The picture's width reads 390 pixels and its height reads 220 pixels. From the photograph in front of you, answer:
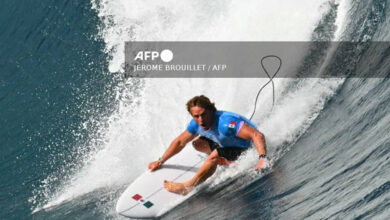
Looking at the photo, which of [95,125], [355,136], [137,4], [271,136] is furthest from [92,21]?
[355,136]

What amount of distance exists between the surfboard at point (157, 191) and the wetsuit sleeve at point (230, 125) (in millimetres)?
834

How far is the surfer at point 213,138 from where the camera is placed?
5480mm

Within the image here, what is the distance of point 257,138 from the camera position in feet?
18.3

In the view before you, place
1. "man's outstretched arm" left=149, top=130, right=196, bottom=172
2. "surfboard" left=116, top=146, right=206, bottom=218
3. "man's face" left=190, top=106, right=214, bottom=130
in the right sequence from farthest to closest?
"surfboard" left=116, top=146, right=206, bottom=218
"man's outstretched arm" left=149, top=130, right=196, bottom=172
"man's face" left=190, top=106, right=214, bottom=130

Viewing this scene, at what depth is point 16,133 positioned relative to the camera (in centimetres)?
925

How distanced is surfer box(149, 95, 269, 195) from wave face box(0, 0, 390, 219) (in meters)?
0.26

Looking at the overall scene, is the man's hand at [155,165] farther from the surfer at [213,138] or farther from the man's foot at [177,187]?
the man's foot at [177,187]

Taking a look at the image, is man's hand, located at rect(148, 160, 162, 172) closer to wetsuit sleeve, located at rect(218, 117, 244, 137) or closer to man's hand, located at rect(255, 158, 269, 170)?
wetsuit sleeve, located at rect(218, 117, 244, 137)

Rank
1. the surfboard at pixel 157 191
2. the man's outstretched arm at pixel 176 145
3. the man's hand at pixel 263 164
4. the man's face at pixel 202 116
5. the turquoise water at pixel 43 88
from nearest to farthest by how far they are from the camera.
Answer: the man's hand at pixel 263 164
the man's face at pixel 202 116
the man's outstretched arm at pixel 176 145
the surfboard at pixel 157 191
the turquoise water at pixel 43 88

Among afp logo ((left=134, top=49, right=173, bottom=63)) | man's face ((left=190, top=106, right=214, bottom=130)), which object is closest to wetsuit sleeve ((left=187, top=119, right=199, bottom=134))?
man's face ((left=190, top=106, right=214, bottom=130))

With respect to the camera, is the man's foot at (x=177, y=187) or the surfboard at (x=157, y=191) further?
the surfboard at (x=157, y=191)

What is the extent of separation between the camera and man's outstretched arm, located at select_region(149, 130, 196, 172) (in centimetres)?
615

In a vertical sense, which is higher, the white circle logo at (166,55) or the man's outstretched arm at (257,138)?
the white circle logo at (166,55)

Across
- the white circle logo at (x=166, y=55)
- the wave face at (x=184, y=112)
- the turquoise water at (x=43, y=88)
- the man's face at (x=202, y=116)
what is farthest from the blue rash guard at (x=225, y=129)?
the white circle logo at (x=166, y=55)
